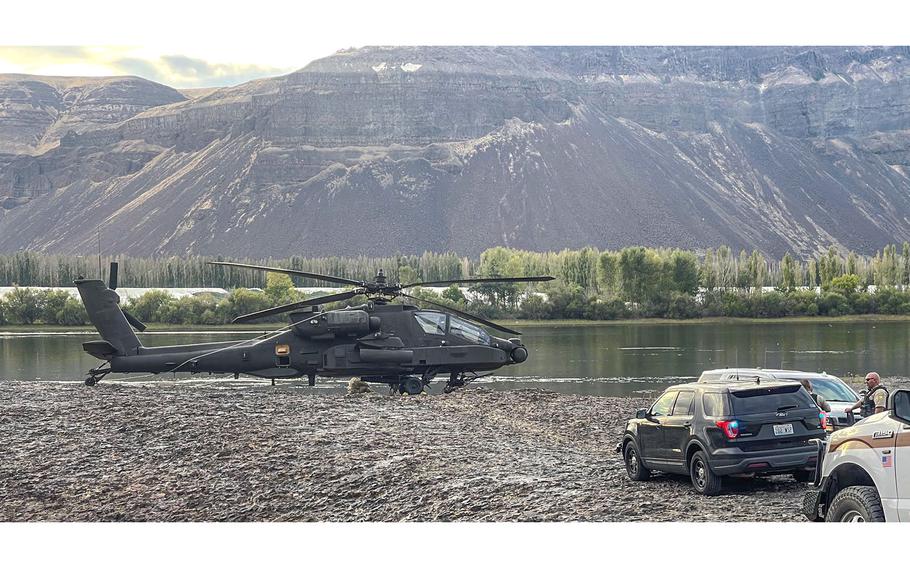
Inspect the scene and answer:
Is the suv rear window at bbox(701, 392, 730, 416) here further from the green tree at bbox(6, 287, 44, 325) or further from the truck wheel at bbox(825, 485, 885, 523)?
the green tree at bbox(6, 287, 44, 325)

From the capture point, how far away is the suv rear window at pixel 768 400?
10.0 meters

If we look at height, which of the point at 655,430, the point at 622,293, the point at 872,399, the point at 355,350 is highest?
the point at 622,293

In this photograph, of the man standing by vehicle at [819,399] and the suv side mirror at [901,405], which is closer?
the suv side mirror at [901,405]

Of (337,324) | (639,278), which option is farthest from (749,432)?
(639,278)

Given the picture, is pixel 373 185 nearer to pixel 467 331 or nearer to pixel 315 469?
pixel 467 331

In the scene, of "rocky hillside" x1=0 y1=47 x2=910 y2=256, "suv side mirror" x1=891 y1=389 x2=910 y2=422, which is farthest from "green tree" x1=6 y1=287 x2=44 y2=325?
"rocky hillside" x1=0 y1=47 x2=910 y2=256

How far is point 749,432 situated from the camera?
992 cm

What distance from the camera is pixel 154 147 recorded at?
181 metres

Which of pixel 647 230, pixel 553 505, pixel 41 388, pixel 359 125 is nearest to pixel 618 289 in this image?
pixel 41 388

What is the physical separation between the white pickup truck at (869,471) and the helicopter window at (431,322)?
12635mm

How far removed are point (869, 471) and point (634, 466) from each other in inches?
203

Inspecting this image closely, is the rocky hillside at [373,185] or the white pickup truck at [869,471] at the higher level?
the rocky hillside at [373,185]

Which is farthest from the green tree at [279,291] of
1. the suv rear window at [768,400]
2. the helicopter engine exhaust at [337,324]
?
the suv rear window at [768,400]

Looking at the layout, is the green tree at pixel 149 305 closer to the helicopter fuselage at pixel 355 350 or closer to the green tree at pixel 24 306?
the green tree at pixel 24 306
